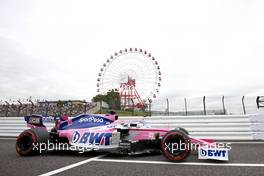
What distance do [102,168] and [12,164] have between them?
6.68 ft

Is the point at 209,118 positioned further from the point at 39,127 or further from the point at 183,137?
the point at 39,127

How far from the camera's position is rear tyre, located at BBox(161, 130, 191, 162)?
16.9ft

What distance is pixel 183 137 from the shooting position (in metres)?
5.21

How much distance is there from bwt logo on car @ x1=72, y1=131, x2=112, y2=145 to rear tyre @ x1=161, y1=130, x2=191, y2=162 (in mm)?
1465

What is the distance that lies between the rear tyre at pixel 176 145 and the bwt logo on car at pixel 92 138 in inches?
57.7

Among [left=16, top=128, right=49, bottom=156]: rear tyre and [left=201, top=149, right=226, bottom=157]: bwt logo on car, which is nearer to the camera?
[left=201, top=149, right=226, bottom=157]: bwt logo on car

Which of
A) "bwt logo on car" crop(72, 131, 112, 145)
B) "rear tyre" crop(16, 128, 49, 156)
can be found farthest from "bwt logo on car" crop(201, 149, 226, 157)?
"rear tyre" crop(16, 128, 49, 156)

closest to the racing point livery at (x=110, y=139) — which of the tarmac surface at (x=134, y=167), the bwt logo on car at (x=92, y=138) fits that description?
the bwt logo on car at (x=92, y=138)

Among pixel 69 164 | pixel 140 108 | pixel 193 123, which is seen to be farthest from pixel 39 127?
pixel 140 108
